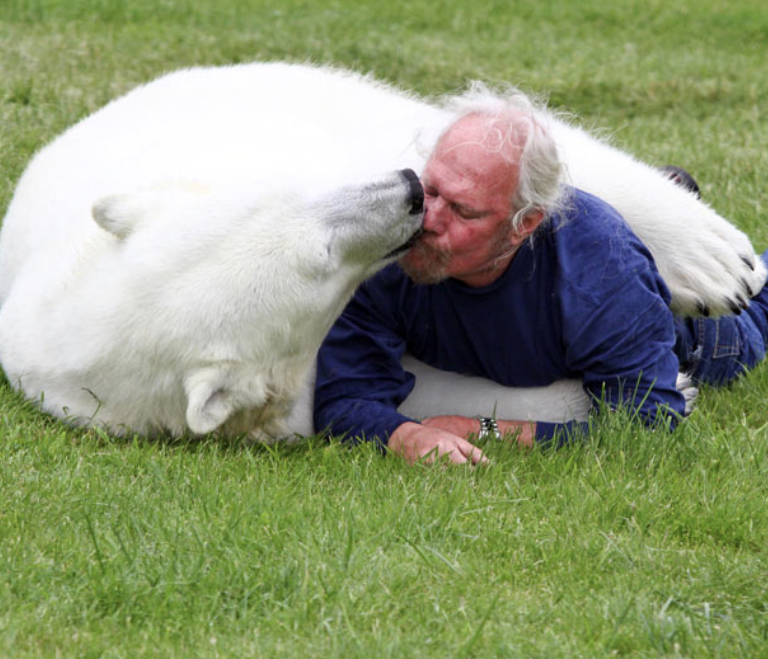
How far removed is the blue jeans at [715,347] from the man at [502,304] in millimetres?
604

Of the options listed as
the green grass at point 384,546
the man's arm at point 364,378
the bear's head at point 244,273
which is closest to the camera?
the green grass at point 384,546

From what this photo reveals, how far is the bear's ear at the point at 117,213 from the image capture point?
4.01 m

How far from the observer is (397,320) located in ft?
14.6

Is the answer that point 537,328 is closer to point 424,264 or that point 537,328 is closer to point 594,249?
point 594,249

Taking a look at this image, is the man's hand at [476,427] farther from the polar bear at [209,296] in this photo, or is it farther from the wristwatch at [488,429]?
the polar bear at [209,296]

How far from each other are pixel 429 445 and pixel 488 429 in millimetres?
306

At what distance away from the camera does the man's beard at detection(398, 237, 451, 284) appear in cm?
403

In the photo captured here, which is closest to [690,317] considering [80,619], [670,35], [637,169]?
[637,169]

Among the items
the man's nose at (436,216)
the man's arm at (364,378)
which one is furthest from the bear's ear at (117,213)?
the man's nose at (436,216)

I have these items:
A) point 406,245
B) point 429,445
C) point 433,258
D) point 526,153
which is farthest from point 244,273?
point 526,153

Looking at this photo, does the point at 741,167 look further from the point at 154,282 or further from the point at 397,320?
the point at 154,282

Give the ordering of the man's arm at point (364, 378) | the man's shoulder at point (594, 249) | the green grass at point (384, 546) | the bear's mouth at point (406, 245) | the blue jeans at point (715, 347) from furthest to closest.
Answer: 1. the blue jeans at point (715, 347)
2. the man's arm at point (364, 378)
3. the man's shoulder at point (594, 249)
4. the bear's mouth at point (406, 245)
5. the green grass at point (384, 546)

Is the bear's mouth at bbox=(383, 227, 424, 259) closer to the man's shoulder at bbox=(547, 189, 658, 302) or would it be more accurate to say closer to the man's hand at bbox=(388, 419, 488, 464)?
the man's shoulder at bbox=(547, 189, 658, 302)

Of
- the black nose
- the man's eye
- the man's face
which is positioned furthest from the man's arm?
the black nose
